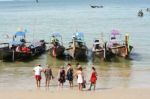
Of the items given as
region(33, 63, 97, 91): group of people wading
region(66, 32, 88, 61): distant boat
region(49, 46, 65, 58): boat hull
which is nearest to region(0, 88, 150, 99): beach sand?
region(33, 63, 97, 91): group of people wading

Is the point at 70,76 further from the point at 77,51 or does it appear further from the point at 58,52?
the point at 58,52

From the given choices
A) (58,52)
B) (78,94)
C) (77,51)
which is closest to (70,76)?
(78,94)

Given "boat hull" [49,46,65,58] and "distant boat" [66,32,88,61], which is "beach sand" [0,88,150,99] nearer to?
"distant boat" [66,32,88,61]

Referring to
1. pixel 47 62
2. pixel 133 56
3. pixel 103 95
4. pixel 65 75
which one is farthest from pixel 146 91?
pixel 133 56

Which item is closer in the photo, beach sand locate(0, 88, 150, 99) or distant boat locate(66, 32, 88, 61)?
beach sand locate(0, 88, 150, 99)

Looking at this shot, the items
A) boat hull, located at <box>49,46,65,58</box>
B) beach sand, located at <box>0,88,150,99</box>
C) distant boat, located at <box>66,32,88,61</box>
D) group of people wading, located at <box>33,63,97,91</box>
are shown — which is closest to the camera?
beach sand, located at <box>0,88,150,99</box>

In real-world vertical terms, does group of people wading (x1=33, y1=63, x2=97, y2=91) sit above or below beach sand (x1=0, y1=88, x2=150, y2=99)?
above

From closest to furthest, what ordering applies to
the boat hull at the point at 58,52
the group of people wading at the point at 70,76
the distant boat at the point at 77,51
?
the group of people wading at the point at 70,76 → the distant boat at the point at 77,51 → the boat hull at the point at 58,52

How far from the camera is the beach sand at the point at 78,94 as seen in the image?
20797 millimetres

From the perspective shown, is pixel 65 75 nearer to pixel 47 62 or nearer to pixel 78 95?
pixel 78 95

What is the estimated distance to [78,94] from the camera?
21656 millimetres

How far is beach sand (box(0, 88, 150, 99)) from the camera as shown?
20797mm

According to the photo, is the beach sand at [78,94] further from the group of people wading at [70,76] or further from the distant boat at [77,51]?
the distant boat at [77,51]

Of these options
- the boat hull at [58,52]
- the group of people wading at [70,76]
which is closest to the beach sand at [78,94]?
the group of people wading at [70,76]
